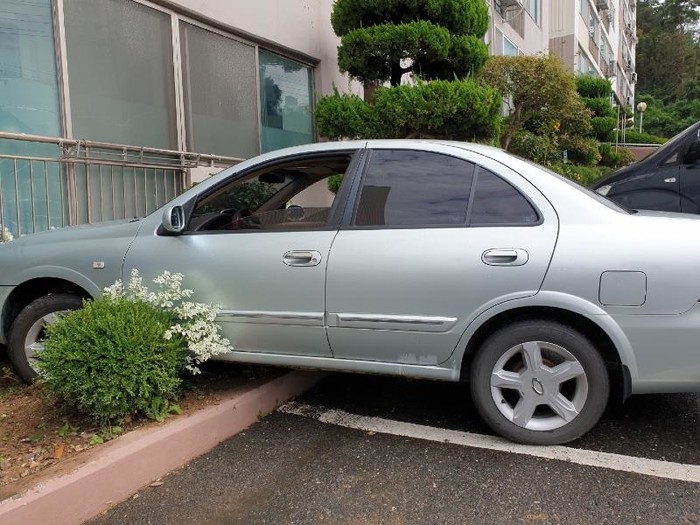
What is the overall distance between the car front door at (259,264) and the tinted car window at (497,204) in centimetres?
79

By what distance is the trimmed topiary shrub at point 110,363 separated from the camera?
3072 millimetres

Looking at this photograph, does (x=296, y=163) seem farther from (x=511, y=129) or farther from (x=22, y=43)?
(x=511, y=129)

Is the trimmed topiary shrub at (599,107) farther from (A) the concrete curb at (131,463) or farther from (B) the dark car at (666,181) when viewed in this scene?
(A) the concrete curb at (131,463)

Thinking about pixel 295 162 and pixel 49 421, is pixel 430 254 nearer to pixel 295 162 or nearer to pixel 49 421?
pixel 295 162

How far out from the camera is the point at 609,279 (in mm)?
2918

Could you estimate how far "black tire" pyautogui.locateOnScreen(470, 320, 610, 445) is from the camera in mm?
2996

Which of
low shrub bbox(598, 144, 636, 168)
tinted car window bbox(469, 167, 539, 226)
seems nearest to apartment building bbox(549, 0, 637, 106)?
low shrub bbox(598, 144, 636, 168)

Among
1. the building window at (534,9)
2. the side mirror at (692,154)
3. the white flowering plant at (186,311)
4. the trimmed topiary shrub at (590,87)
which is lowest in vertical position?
the white flowering plant at (186,311)

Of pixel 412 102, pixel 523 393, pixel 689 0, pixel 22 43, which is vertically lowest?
pixel 523 393

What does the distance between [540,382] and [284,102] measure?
7174mm

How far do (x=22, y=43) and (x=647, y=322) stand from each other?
5.92m

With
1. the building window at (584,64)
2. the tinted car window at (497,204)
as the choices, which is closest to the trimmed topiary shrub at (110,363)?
the tinted car window at (497,204)

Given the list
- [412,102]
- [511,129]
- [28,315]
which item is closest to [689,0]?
[511,129]

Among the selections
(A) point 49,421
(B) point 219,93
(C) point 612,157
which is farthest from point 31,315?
(C) point 612,157
